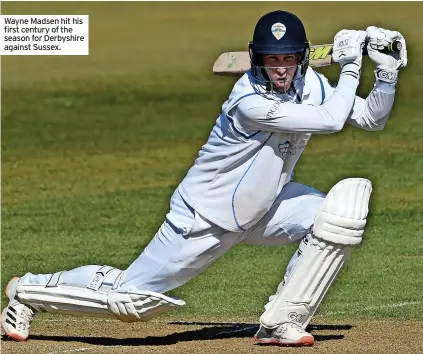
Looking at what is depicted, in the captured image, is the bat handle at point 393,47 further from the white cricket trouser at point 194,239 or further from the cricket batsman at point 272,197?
the white cricket trouser at point 194,239

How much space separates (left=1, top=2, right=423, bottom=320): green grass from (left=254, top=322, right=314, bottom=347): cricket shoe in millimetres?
1146

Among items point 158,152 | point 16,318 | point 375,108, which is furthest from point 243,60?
point 158,152

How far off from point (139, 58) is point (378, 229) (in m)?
12.5

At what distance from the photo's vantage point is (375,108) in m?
7.01

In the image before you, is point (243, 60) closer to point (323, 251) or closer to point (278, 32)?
point (278, 32)

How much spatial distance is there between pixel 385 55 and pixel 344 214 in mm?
952

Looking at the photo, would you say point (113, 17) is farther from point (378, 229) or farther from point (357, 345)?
point (357, 345)

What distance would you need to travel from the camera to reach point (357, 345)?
22.2 ft

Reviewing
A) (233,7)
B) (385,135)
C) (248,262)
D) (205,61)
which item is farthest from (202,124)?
(233,7)

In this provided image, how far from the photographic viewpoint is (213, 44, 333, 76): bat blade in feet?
23.8

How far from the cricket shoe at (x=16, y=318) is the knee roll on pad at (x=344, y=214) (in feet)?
5.85

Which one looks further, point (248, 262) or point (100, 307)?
point (248, 262)

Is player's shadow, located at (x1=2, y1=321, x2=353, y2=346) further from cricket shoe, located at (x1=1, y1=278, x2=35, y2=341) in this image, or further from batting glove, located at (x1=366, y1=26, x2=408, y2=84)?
batting glove, located at (x1=366, y1=26, x2=408, y2=84)
